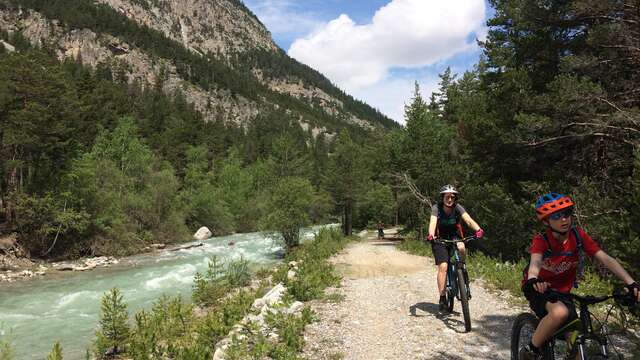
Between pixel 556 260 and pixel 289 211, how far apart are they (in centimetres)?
2763

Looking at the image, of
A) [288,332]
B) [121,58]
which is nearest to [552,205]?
[288,332]

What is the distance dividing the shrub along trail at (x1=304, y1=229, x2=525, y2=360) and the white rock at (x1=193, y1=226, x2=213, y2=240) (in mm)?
37026

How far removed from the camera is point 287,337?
22.3ft

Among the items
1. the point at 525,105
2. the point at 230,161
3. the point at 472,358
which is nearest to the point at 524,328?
the point at 472,358

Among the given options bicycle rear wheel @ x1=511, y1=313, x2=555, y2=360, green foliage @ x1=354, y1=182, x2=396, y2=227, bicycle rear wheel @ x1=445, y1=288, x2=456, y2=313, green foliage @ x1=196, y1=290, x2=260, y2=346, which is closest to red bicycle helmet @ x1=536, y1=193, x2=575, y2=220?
bicycle rear wheel @ x1=511, y1=313, x2=555, y2=360

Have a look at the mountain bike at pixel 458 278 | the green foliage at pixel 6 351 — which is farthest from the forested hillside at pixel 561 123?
the green foliage at pixel 6 351

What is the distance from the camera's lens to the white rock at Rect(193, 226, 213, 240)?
46.4 meters

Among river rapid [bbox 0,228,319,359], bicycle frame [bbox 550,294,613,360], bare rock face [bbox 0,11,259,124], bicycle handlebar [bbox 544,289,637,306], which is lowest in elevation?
river rapid [bbox 0,228,319,359]

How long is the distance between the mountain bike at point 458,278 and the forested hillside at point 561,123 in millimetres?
2438

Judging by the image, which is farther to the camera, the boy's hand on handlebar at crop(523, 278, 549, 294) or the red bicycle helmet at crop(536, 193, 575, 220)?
the red bicycle helmet at crop(536, 193, 575, 220)

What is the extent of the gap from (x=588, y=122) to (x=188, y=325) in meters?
13.0

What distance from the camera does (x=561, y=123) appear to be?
13148 mm

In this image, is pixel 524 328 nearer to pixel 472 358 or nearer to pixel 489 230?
pixel 472 358

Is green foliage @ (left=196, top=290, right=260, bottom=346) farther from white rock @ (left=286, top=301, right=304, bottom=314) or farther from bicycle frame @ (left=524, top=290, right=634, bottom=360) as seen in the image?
bicycle frame @ (left=524, top=290, right=634, bottom=360)
